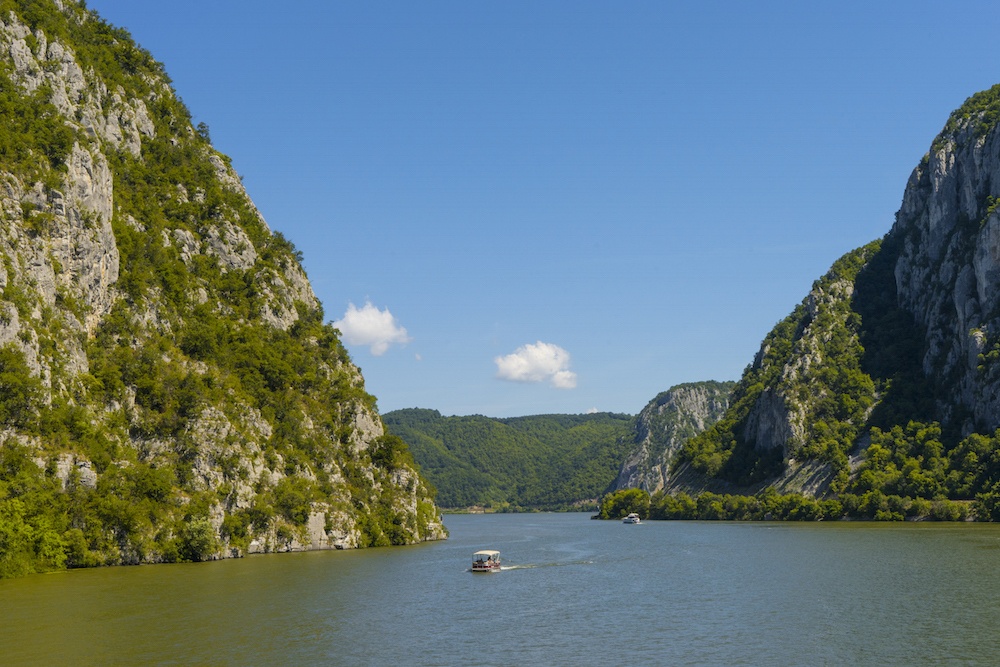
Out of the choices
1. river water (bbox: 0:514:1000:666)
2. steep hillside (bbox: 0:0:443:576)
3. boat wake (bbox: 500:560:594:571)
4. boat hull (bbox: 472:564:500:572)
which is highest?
steep hillside (bbox: 0:0:443:576)

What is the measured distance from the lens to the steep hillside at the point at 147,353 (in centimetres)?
10194

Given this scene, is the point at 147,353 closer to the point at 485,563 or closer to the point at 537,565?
the point at 485,563

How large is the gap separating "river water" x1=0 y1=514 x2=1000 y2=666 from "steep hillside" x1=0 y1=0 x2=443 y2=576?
729 cm

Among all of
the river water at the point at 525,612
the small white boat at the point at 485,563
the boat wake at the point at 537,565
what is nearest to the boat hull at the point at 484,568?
the small white boat at the point at 485,563

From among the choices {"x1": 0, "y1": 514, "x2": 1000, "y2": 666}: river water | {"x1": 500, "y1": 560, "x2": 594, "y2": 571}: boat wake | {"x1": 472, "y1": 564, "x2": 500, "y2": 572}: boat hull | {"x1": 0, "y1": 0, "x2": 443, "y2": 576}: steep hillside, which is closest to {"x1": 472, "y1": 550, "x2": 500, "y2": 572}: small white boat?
{"x1": 472, "y1": 564, "x2": 500, "y2": 572}: boat hull

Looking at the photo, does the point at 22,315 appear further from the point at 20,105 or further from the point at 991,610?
the point at 991,610

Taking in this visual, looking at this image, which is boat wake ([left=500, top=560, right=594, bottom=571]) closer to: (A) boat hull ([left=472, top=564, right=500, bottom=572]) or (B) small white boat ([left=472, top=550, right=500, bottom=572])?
(B) small white boat ([left=472, top=550, right=500, bottom=572])

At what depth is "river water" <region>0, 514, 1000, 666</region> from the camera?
180 feet

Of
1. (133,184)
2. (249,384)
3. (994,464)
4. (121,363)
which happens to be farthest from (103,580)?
(994,464)

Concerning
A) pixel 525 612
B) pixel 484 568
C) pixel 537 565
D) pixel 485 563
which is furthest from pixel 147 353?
pixel 525 612

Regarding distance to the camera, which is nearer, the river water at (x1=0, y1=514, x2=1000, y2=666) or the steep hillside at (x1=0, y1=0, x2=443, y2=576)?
the river water at (x1=0, y1=514, x2=1000, y2=666)

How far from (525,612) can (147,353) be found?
7460 centimetres

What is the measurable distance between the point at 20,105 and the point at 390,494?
253ft

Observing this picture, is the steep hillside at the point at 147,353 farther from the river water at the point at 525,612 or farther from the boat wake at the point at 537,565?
the boat wake at the point at 537,565
